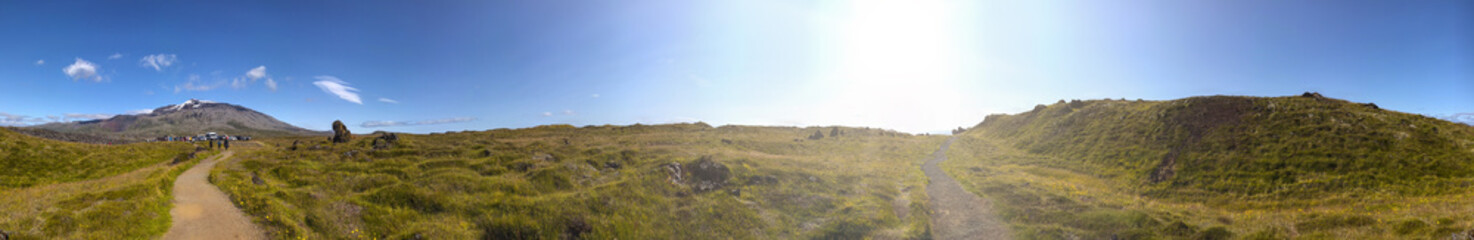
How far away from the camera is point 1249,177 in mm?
27109

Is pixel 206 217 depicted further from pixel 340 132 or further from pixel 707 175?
pixel 340 132

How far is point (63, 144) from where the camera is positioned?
32156mm

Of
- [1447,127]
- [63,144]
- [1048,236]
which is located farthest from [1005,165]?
[63,144]

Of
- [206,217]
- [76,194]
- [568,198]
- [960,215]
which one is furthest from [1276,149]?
[76,194]

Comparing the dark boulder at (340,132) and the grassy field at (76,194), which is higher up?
the dark boulder at (340,132)

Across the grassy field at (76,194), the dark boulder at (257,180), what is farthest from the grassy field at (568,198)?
the grassy field at (76,194)

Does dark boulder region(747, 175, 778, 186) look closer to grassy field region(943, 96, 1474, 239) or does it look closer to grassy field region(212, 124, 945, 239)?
grassy field region(212, 124, 945, 239)

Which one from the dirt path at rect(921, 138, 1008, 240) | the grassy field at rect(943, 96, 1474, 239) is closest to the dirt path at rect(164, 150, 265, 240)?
the dirt path at rect(921, 138, 1008, 240)

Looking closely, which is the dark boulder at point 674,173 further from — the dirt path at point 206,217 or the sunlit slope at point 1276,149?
the sunlit slope at point 1276,149

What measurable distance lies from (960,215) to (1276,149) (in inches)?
991

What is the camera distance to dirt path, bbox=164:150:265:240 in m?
15.4

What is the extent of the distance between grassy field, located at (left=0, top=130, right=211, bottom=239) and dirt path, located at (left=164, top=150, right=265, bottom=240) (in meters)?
0.42

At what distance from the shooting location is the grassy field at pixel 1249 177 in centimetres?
1822

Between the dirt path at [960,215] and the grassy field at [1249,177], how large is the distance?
95 centimetres
